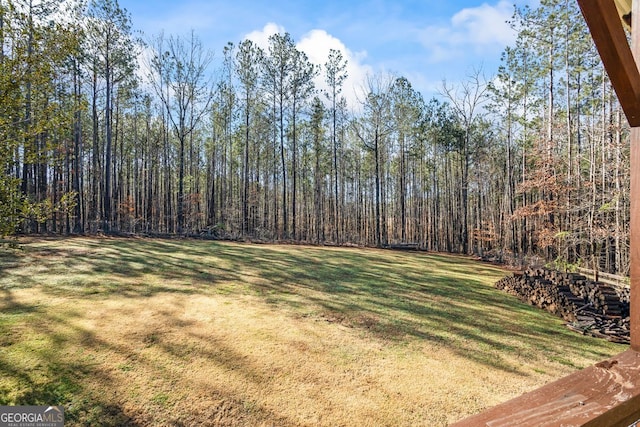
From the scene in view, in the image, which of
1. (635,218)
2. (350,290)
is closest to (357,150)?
(350,290)

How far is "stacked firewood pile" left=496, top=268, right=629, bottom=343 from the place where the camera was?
471cm

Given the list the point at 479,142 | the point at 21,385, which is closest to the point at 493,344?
the point at 21,385

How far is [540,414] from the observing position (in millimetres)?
788

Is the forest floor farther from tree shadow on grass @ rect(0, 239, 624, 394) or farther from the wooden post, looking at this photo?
the wooden post

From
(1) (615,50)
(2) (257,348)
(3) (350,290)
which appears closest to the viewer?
(1) (615,50)

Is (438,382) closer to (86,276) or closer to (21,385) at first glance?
(21,385)

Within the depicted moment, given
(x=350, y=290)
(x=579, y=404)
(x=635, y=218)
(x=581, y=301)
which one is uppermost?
(x=635, y=218)

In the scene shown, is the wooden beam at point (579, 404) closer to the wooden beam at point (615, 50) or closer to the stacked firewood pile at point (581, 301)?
Result: the wooden beam at point (615, 50)

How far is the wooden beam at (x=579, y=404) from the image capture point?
0.76 metres

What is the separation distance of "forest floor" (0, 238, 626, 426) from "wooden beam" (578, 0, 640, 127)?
102 inches

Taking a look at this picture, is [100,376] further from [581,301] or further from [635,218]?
[581,301]

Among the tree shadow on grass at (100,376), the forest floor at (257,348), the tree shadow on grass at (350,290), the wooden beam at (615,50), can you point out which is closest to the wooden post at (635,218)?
the wooden beam at (615,50)

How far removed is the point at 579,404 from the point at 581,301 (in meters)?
6.50

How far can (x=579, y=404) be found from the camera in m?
0.82
